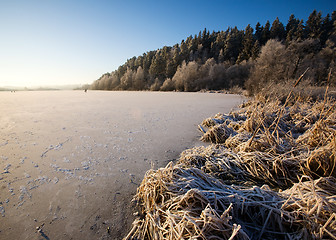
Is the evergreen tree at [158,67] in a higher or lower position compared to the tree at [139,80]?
higher

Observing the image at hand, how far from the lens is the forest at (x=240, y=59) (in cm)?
1558

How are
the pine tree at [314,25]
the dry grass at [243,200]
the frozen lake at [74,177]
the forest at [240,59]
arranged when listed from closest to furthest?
the dry grass at [243,200] < the frozen lake at [74,177] < the forest at [240,59] < the pine tree at [314,25]

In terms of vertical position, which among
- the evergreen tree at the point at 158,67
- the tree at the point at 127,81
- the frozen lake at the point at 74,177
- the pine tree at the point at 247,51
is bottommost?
the frozen lake at the point at 74,177

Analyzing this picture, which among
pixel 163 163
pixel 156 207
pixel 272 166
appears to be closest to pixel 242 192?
pixel 156 207

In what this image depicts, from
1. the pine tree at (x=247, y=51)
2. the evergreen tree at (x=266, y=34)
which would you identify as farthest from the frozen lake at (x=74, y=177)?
the evergreen tree at (x=266, y=34)

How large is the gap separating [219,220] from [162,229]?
0.29 meters

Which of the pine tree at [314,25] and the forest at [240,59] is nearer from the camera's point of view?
the forest at [240,59]

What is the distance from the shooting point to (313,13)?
107ft

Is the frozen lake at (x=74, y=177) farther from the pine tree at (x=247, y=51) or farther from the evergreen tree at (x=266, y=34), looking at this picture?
the evergreen tree at (x=266, y=34)

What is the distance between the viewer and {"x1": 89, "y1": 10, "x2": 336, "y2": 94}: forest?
15578 millimetres

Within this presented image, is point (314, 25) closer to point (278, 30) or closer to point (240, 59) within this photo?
point (278, 30)

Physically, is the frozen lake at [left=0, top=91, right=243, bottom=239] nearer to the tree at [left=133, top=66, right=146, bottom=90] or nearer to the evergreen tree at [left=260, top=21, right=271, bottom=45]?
the tree at [left=133, top=66, right=146, bottom=90]

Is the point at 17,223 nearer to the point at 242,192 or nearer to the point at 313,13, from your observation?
the point at 242,192

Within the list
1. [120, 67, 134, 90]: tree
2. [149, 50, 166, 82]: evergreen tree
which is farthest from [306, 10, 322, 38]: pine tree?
[120, 67, 134, 90]: tree
